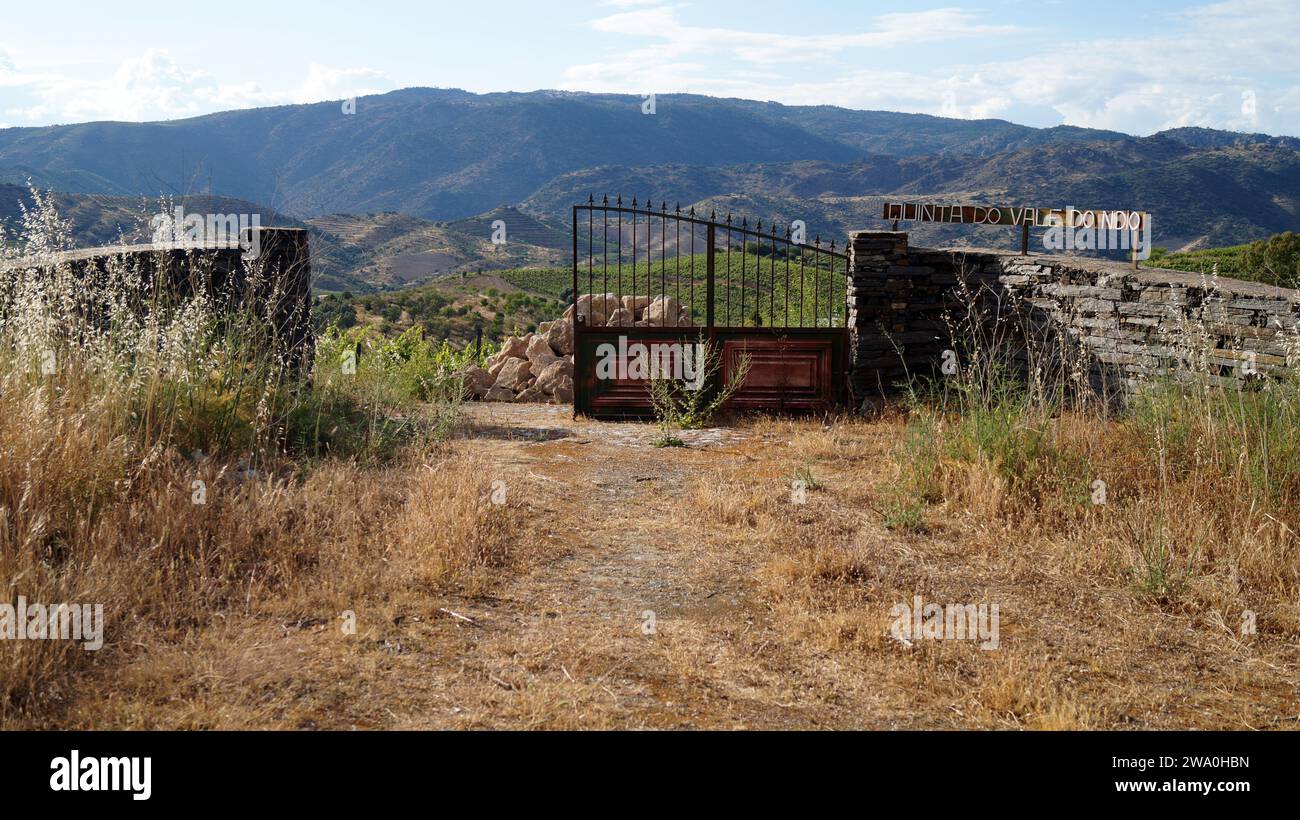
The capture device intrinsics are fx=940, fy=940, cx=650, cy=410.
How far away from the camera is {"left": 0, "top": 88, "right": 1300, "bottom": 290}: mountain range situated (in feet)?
207

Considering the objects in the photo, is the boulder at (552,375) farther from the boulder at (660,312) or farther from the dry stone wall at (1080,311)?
the dry stone wall at (1080,311)

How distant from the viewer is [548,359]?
522 inches

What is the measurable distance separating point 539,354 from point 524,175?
16100 centimetres

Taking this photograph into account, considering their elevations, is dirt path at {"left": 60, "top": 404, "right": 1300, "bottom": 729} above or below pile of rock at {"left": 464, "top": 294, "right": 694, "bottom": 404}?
below

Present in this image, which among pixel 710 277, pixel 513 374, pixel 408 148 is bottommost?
pixel 513 374

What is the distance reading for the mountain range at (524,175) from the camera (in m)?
63.0

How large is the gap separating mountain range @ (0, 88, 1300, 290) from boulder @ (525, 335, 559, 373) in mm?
3779


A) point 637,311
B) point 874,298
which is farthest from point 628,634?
point 637,311

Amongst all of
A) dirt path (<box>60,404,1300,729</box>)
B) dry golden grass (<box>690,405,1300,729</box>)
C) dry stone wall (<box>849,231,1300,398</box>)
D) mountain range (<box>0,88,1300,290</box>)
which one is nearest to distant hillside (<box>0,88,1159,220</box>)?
mountain range (<box>0,88,1300,290</box>)

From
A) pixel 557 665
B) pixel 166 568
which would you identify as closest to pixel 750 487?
pixel 557 665

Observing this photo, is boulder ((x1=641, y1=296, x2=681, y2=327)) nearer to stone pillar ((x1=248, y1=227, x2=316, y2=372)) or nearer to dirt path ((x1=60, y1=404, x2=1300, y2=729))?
stone pillar ((x1=248, y1=227, x2=316, y2=372))

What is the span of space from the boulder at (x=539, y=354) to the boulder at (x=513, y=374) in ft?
0.42

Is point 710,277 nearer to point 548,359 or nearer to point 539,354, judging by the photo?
point 548,359

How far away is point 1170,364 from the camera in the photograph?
818 centimetres
